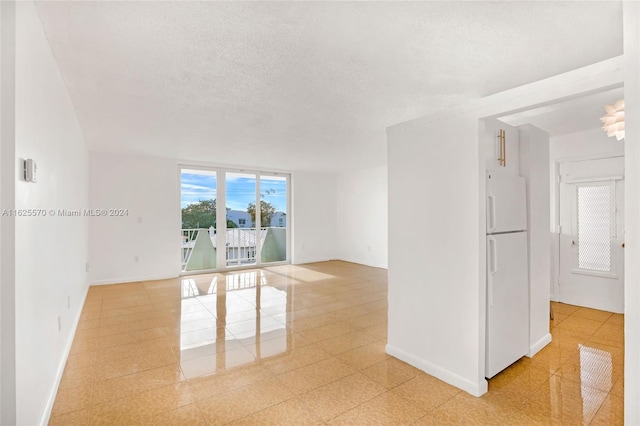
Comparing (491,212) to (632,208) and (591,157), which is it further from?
(591,157)

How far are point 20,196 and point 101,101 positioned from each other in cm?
202

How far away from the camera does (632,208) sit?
2.57ft

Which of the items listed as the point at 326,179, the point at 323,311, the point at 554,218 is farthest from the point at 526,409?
the point at 326,179

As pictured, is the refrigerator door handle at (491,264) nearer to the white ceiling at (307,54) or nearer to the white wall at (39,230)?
the white ceiling at (307,54)

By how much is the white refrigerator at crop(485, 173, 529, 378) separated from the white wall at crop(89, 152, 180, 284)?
564 cm

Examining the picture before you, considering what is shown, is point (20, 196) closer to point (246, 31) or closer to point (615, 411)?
point (246, 31)

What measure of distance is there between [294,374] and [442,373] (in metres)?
1.17

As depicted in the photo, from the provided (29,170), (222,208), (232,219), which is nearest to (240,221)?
(232,219)

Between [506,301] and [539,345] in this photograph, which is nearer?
[506,301]

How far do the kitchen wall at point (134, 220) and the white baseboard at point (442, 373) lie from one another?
4870mm

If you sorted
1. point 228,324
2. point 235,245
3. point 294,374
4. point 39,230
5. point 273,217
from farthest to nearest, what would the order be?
point 273,217 → point 235,245 → point 228,324 → point 294,374 → point 39,230

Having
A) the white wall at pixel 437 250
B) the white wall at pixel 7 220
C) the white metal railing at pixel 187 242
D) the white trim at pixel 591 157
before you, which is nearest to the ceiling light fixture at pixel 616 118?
the white wall at pixel 437 250

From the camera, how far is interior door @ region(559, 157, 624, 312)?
4.05m

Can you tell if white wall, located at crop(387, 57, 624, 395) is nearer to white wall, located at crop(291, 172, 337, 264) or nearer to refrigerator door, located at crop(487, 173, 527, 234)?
refrigerator door, located at crop(487, 173, 527, 234)
